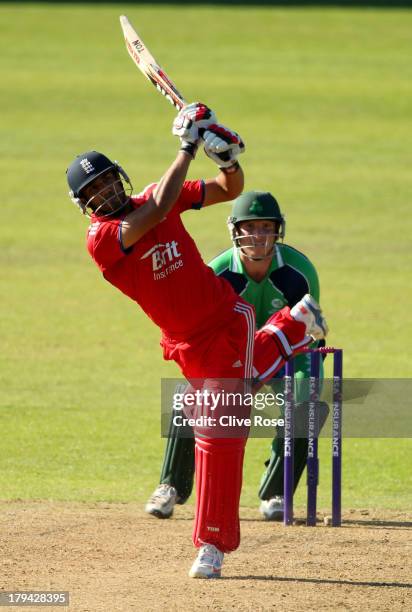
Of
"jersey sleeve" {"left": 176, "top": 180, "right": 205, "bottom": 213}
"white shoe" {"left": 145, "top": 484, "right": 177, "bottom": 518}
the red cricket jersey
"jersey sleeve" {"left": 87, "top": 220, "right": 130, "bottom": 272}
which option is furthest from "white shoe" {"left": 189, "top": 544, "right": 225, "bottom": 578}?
"jersey sleeve" {"left": 176, "top": 180, "right": 205, "bottom": 213}

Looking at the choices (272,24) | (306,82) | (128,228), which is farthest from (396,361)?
(272,24)

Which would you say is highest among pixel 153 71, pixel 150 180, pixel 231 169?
pixel 150 180

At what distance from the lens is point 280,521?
6.87 metres

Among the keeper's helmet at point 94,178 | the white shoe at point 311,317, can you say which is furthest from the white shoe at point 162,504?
the keeper's helmet at point 94,178

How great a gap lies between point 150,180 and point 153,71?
466 inches

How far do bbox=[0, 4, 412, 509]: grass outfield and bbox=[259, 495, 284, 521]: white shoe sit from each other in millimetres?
553

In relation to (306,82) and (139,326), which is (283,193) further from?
(306,82)

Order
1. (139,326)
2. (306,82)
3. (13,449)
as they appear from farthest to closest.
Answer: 1. (306,82)
2. (139,326)
3. (13,449)

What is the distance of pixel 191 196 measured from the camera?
5.86 m

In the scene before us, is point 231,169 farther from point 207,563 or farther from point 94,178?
point 207,563

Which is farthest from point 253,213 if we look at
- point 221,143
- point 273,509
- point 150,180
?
point 150,180

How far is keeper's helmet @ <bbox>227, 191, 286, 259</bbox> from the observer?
6805 mm

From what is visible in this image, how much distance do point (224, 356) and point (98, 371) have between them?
15.7ft

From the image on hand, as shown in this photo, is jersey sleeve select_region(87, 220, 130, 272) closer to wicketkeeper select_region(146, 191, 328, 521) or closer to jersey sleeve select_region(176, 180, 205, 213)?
jersey sleeve select_region(176, 180, 205, 213)
